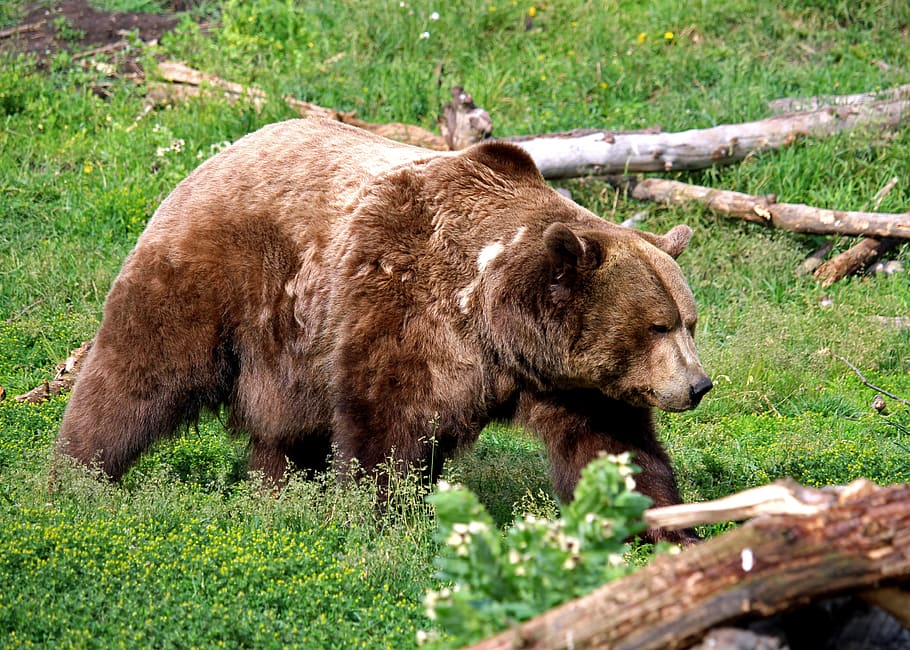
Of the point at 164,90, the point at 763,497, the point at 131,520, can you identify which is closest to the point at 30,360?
the point at 131,520

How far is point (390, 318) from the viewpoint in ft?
17.8

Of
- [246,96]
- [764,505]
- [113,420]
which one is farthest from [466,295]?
[246,96]

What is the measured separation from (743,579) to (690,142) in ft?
26.3

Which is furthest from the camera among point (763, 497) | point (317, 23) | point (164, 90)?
point (317, 23)

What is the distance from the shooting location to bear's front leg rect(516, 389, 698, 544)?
17.9 ft

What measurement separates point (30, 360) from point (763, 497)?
645 centimetres

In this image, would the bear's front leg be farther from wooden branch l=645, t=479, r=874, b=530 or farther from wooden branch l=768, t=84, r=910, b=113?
wooden branch l=768, t=84, r=910, b=113

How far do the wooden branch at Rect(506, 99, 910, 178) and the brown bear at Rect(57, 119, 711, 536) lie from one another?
4171 millimetres

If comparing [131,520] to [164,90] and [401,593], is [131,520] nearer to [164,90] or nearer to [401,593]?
[401,593]

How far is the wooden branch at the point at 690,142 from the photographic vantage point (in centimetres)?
1008

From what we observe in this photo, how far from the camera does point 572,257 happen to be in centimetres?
528

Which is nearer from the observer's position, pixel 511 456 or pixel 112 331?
pixel 112 331

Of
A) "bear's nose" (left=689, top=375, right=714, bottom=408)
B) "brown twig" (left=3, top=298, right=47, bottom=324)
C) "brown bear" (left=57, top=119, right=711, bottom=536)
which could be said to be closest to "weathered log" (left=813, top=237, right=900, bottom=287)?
"brown bear" (left=57, top=119, right=711, bottom=536)

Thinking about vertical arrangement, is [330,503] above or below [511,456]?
above
